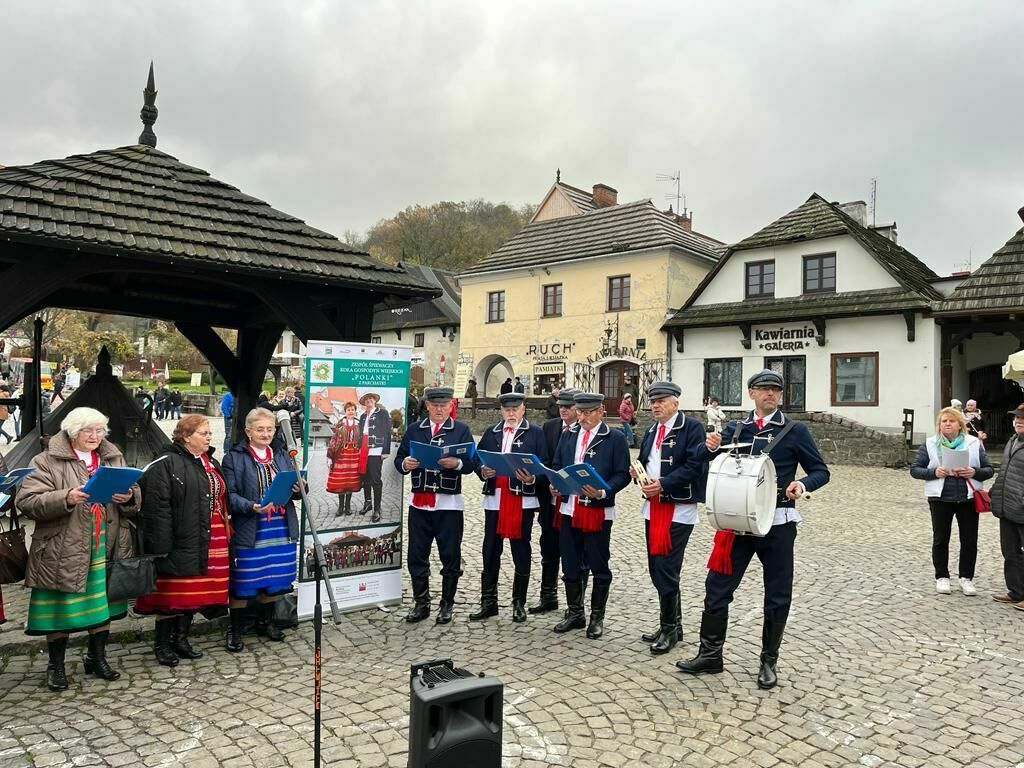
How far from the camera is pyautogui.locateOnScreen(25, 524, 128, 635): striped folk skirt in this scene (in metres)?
4.38

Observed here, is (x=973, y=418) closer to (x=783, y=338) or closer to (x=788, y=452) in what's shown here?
(x=783, y=338)

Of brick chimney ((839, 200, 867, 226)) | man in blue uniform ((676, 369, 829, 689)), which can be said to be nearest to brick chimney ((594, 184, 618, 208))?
brick chimney ((839, 200, 867, 226))

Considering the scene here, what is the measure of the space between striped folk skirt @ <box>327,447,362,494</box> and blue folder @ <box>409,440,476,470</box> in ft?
1.68

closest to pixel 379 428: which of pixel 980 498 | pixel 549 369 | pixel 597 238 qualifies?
pixel 980 498

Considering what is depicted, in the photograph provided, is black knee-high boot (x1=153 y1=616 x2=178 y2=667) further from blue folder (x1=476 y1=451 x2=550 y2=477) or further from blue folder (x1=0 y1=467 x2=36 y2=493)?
blue folder (x1=476 y1=451 x2=550 y2=477)

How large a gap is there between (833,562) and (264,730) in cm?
668

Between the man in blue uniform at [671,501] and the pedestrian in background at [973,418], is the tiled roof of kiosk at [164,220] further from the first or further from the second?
the pedestrian in background at [973,418]

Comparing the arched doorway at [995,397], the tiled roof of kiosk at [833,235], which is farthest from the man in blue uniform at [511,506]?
the arched doorway at [995,397]

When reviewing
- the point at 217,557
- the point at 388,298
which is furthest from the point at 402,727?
the point at 388,298

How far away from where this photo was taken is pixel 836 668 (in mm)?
5016

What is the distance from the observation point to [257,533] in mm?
5340

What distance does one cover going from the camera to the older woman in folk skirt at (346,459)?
5910mm

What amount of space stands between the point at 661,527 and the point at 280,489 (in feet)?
9.06

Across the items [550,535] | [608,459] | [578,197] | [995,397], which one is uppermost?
[578,197]
